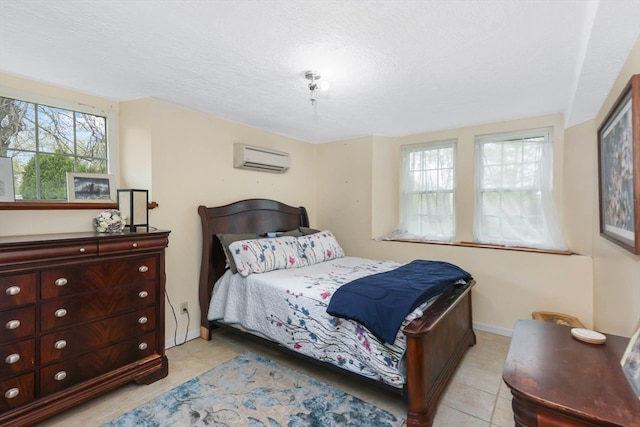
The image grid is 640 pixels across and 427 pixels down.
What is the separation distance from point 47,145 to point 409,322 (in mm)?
2999

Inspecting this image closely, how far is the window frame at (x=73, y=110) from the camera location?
226 cm

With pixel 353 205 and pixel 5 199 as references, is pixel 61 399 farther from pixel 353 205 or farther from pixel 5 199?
pixel 353 205

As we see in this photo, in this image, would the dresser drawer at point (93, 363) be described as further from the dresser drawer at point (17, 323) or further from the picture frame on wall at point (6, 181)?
the picture frame on wall at point (6, 181)

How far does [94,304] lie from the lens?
2.04 meters

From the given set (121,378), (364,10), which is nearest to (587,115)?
(364,10)

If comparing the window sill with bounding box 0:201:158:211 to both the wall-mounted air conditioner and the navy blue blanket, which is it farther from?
the navy blue blanket

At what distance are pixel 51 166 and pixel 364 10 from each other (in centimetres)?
261

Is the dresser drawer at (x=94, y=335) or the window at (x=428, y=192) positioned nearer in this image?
the dresser drawer at (x=94, y=335)

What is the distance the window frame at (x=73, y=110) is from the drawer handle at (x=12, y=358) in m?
1.03

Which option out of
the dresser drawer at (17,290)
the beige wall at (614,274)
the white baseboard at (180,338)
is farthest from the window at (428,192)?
the dresser drawer at (17,290)

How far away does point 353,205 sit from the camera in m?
4.22

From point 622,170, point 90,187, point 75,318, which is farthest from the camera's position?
point 90,187

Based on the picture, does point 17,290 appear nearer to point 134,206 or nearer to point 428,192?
point 134,206

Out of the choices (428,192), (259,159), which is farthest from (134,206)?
(428,192)
